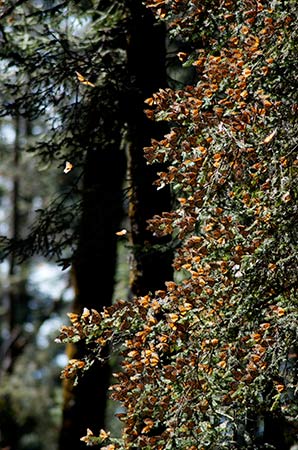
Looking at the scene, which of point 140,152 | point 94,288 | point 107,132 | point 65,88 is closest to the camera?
point 65,88

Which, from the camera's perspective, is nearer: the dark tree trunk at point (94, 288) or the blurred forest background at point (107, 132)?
the blurred forest background at point (107, 132)

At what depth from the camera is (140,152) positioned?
8.21 metres

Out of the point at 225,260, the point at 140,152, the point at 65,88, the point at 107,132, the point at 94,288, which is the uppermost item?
the point at 65,88

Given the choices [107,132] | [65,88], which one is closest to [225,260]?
[65,88]

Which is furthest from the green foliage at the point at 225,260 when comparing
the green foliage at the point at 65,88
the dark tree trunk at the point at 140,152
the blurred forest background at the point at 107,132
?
the dark tree trunk at the point at 140,152

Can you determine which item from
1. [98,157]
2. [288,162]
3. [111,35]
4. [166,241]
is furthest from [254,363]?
[98,157]

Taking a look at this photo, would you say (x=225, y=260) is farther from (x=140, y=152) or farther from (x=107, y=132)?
(x=107, y=132)

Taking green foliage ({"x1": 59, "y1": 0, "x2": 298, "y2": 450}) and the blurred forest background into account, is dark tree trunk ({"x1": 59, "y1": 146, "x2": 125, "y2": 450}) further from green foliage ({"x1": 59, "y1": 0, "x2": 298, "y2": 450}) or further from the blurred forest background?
green foliage ({"x1": 59, "y1": 0, "x2": 298, "y2": 450})

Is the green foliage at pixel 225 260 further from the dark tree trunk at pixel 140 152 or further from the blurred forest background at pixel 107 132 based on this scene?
the dark tree trunk at pixel 140 152

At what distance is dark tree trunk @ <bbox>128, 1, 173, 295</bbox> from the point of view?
8.02 meters

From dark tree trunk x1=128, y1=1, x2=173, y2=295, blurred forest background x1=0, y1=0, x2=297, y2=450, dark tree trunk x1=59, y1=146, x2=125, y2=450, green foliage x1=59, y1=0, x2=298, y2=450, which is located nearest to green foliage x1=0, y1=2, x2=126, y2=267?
blurred forest background x1=0, y1=0, x2=297, y2=450

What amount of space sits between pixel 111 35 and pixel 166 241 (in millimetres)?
2097

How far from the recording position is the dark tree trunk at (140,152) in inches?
316

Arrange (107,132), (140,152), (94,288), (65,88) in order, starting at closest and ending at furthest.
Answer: (65,88) < (140,152) < (107,132) < (94,288)
